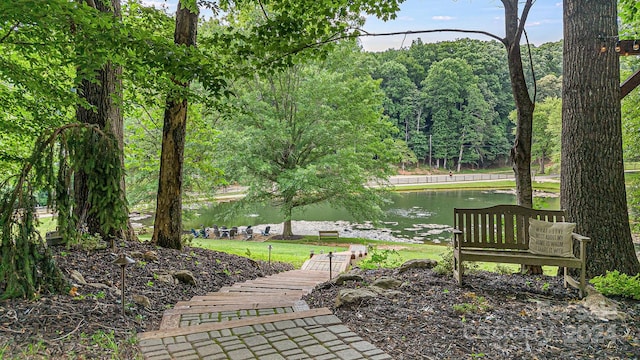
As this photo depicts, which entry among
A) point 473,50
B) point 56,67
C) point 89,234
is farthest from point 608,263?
point 473,50

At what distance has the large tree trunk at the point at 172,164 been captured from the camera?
5.97m

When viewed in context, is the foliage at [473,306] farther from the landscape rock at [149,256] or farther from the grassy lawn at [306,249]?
the grassy lawn at [306,249]

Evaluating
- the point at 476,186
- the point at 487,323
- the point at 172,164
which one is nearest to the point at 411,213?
the point at 476,186

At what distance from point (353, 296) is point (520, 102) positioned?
3.21 metres

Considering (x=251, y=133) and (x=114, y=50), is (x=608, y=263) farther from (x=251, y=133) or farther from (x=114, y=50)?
(x=251, y=133)

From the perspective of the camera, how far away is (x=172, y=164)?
5.99 meters

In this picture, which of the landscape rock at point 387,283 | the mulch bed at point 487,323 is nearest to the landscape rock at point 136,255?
the mulch bed at point 487,323

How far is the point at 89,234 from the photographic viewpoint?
5.14 m

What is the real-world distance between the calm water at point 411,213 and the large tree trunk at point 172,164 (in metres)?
5.83

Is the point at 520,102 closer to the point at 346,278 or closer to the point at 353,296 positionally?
the point at 346,278

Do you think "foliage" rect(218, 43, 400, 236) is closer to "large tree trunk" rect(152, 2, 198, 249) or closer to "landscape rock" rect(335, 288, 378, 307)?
"large tree trunk" rect(152, 2, 198, 249)

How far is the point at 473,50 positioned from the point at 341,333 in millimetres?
47378

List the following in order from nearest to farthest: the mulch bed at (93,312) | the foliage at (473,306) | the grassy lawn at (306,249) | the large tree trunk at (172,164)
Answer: the mulch bed at (93,312), the foliage at (473,306), the large tree trunk at (172,164), the grassy lawn at (306,249)

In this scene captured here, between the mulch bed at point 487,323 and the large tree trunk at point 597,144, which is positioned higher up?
the large tree trunk at point 597,144
